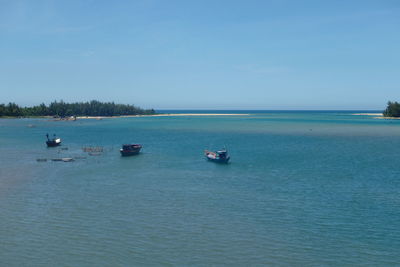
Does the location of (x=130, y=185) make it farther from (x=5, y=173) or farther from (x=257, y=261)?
(x=257, y=261)

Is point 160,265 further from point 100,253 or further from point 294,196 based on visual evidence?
point 294,196

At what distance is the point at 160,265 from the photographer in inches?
917

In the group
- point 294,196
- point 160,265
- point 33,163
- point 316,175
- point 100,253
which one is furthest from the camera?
point 33,163

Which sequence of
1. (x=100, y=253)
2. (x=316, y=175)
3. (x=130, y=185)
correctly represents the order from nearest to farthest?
(x=100, y=253) < (x=130, y=185) < (x=316, y=175)

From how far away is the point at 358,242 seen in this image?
26734mm

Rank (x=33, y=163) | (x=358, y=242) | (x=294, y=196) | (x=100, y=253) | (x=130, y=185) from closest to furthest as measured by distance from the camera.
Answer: (x=100, y=253)
(x=358, y=242)
(x=294, y=196)
(x=130, y=185)
(x=33, y=163)

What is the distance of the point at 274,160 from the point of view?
6656 cm

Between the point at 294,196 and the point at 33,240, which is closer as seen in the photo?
the point at 33,240

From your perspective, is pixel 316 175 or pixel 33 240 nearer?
A: pixel 33 240

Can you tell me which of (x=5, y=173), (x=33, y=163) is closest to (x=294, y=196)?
(x=5, y=173)

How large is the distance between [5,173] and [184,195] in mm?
29070

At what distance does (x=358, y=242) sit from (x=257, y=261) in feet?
27.2

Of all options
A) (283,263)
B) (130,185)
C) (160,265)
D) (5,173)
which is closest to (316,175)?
(130,185)

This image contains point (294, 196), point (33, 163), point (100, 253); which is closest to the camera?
point (100, 253)
